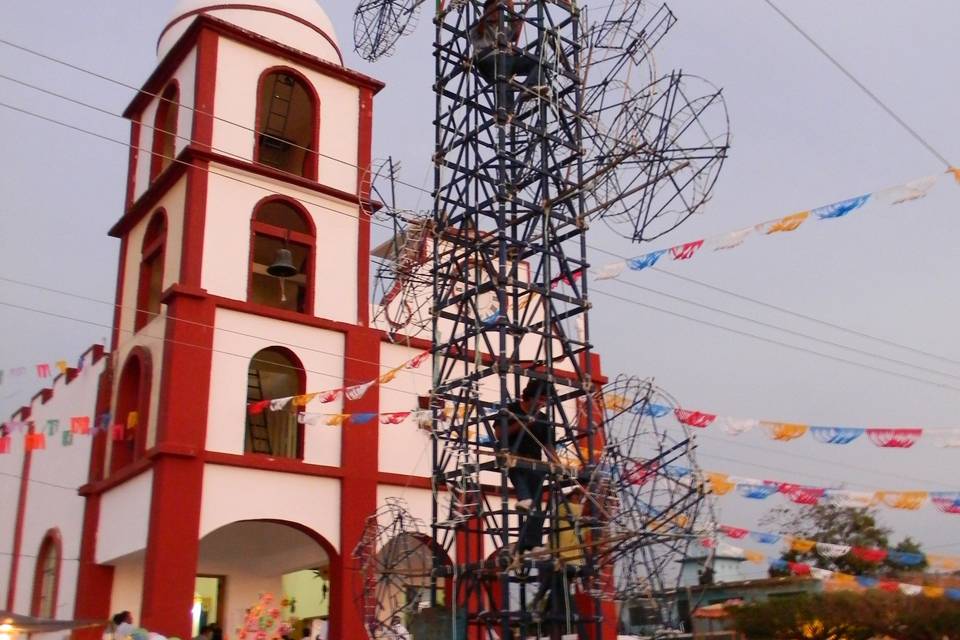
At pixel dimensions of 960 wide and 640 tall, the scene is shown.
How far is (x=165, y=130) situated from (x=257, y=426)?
5786 millimetres

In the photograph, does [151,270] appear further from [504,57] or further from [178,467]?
[504,57]

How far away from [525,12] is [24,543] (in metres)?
15.0

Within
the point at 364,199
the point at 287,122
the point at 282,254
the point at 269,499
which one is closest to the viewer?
the point at 269,499

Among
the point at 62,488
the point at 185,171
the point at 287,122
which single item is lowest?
the point at 62,488

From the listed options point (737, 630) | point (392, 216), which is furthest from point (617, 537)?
point (737, 630)

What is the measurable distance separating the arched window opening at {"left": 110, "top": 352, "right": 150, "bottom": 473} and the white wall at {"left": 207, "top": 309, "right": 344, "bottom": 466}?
151 centimetres

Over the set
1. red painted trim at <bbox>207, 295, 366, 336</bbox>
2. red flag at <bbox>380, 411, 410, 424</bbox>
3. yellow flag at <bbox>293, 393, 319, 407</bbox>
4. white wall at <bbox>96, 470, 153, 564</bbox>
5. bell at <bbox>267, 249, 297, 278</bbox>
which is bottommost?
white wall at <bbox>96, 470, 153, 564</bbox>

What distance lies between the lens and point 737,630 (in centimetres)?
3030

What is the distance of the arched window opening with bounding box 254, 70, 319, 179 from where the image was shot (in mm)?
19078

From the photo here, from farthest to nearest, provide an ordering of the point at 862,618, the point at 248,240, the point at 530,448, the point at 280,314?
the point at 862,618, the point at 248,240, the point at 280,314, the point at 530,448

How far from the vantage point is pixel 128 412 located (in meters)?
18.4

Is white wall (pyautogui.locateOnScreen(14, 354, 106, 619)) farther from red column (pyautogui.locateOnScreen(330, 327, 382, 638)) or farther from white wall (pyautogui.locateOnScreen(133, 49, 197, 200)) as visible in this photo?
red column (pyautogui.locateOnScreen(330, 327, 382, 638))

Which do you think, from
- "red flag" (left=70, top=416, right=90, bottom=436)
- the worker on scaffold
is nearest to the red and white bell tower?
"red flag" (left=70, top=416, right=90, bottom=436)

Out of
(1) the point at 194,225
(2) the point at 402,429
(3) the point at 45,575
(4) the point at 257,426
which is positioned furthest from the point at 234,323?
(3) the point at 45,575
